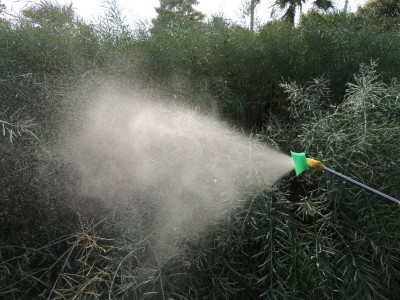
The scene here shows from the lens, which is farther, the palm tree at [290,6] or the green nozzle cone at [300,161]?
the palm tree at [290,6]

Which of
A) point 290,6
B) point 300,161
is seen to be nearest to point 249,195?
point 300,161

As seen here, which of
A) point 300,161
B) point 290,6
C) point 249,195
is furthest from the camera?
point 290,6

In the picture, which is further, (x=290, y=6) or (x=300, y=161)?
(x=290, y=6)

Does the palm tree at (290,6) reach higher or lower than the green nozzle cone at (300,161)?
higher

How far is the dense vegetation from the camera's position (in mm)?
1802

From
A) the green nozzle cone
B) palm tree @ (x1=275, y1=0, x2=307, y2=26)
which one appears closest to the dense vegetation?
the green nozzle cone

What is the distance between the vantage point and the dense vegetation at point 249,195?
1802 millimetres

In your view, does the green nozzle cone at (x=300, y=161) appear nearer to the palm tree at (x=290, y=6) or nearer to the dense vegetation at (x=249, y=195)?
the dense vegetation at (x=249, y=195)

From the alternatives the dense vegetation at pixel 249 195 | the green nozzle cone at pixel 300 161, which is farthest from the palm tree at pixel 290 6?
the green nozzle cone at pixel 300 161

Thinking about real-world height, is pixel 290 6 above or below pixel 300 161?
above

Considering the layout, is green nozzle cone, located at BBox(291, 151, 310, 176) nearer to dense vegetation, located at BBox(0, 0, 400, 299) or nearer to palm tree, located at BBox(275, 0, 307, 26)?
dense vegetation, located at BBox(0, 0, 400, 299)

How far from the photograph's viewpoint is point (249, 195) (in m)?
1.94

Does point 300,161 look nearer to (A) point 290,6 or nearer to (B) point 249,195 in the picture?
(B) point 249,195

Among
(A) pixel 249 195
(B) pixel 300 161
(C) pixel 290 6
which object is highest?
(C) pixel 290 6
